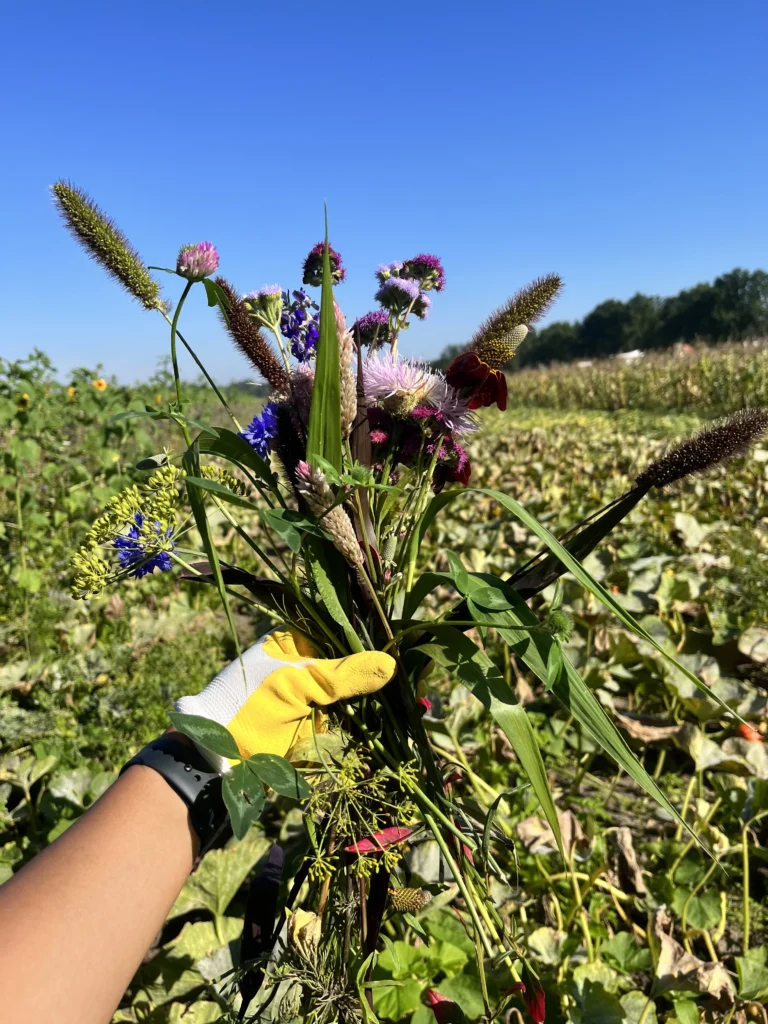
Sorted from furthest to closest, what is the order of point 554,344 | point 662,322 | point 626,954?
1. point 554,344
2. point 662,322
3. point 626,954

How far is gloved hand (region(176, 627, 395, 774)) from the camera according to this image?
858mm

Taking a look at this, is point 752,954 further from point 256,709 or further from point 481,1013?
point 256,709

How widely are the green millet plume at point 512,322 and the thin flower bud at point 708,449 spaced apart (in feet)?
0.85

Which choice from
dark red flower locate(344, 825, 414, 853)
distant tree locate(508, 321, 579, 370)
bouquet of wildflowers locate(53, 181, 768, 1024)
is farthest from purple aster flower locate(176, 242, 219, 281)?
distant tree locate(508, 321, 579, 370)

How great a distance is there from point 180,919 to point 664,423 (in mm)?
8278

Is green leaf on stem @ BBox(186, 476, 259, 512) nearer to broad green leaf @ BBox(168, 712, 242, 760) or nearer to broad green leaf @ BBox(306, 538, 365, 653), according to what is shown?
broad green leaf @ BBox(306, 538, 365, 653)

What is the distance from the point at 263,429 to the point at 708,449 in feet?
1.92

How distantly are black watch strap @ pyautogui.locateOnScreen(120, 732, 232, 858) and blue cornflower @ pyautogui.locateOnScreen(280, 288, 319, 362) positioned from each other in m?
0.62

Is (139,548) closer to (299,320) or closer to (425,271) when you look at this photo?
(299,320)

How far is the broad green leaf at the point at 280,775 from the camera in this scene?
0.74 m

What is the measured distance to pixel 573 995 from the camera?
107 centimetres

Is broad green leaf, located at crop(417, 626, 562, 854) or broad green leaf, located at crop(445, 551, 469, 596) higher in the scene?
broad green leaf, located at crop(445, 551, 469, 596)

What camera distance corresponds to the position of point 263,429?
Result: 87 centimetres

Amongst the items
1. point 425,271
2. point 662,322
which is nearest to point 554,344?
point 662,322
